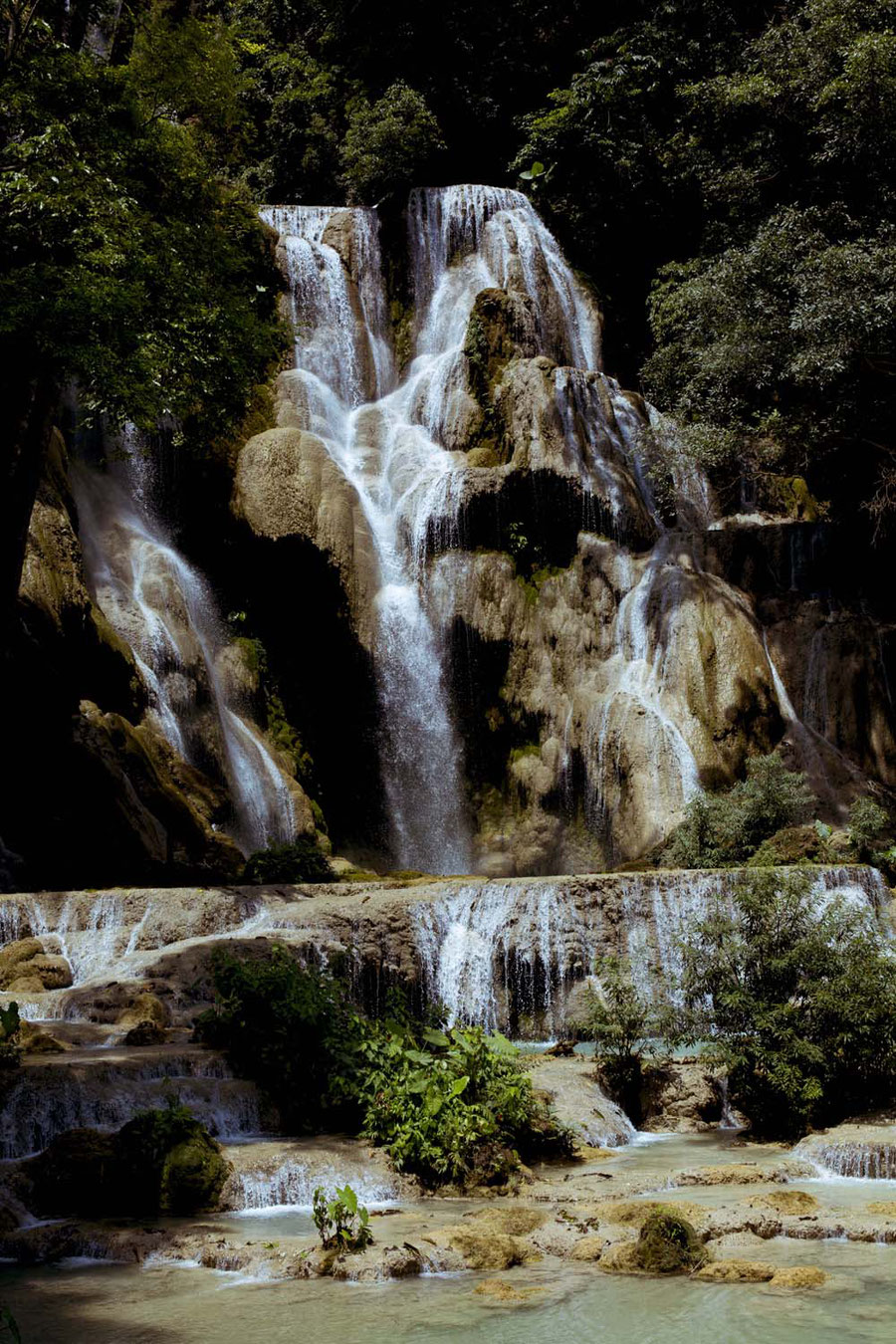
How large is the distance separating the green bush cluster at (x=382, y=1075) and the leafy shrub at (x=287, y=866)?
647 centimetres

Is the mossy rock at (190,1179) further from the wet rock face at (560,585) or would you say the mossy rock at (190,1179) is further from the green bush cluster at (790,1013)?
the wet rock face at (560,585)

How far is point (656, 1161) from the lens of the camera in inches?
391

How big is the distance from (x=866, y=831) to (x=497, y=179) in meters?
28.2

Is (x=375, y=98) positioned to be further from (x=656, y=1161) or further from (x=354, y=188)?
(x=656, y=1161)

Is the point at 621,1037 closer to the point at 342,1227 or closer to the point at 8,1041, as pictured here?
the point at 342,1227

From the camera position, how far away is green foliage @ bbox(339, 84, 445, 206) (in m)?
35.7

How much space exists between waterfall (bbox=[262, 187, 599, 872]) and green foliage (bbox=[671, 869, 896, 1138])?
44.2 ft

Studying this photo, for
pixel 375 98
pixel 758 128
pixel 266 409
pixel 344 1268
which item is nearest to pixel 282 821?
pixel 266 409

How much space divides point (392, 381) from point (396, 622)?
947 centimetres

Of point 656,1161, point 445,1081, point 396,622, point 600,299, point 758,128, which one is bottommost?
point 656,1161

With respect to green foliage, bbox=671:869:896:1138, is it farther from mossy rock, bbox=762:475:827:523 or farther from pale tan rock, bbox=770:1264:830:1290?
mossy rock, bbox=762:475:827:523

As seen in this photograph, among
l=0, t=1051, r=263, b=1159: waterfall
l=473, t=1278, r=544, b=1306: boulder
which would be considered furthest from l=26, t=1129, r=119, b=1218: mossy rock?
l=473, t=1278, r=544, b=1306: boulder

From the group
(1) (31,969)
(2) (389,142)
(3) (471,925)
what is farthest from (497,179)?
(1) (31,969)

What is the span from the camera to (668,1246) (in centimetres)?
694
